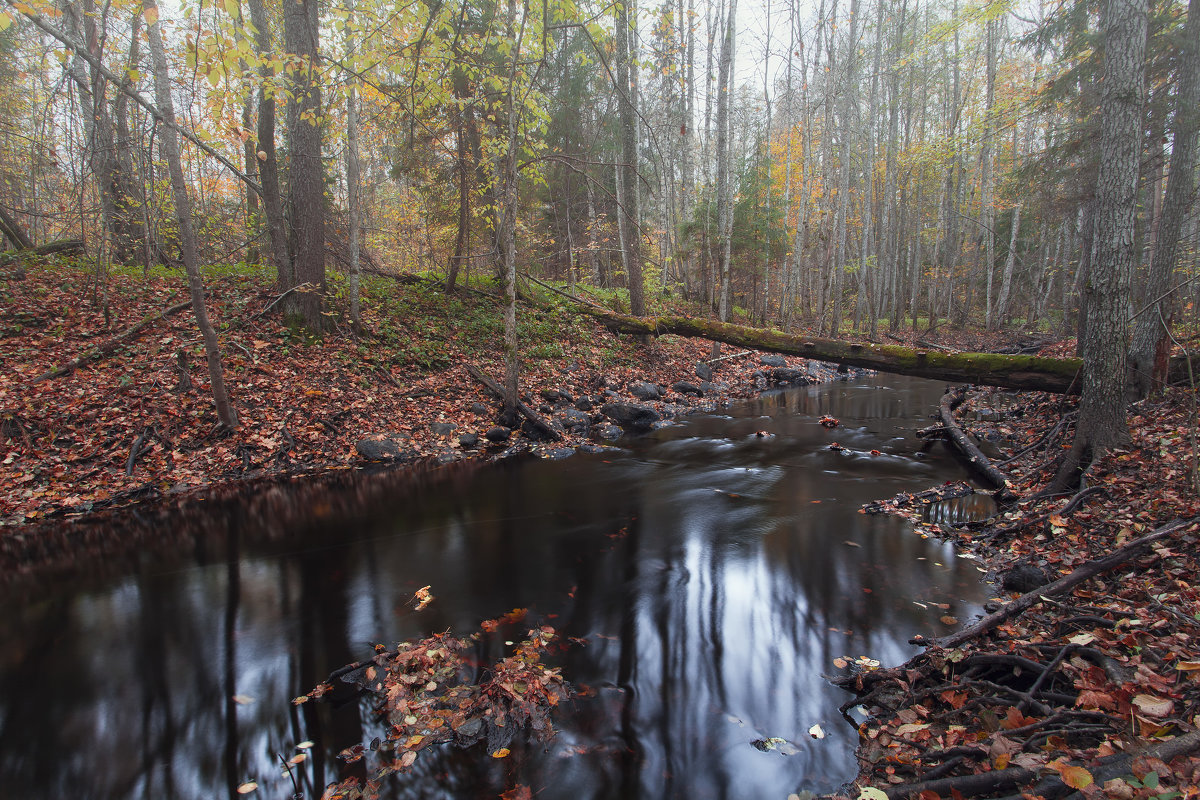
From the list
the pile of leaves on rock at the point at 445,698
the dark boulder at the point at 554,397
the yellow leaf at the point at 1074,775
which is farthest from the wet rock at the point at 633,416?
the yellow leaf at the point at 1074,775

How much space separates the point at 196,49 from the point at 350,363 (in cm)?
822

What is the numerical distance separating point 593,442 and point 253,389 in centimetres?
663

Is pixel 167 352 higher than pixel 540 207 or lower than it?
lower

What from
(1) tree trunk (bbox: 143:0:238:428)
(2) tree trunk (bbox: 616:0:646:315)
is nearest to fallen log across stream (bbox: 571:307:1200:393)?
(2) tree trunk (bbox: 616:0:646:315)

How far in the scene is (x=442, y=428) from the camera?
10688 mm

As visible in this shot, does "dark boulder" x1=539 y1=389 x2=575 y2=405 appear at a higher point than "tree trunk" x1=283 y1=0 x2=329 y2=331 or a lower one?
lower

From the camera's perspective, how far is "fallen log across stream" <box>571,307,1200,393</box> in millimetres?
7719

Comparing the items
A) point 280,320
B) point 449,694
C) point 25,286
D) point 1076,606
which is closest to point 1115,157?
point 1076,606

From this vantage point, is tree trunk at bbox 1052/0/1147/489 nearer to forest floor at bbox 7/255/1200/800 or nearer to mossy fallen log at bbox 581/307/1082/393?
forest floor at bbox 7/255/1200/800

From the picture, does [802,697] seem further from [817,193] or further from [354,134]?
[817,193]

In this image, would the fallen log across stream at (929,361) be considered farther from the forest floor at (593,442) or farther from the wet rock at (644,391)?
the wet rock at (644,391)

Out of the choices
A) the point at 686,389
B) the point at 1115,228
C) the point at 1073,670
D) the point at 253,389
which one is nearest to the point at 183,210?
the point at 253,389

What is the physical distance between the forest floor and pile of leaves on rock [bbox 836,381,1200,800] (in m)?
0.02

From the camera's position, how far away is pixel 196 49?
11.3 feet
